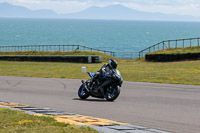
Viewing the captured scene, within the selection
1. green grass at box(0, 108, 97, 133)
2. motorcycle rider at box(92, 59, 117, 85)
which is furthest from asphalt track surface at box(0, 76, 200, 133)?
green grass at box(0, 108, 97, 133)

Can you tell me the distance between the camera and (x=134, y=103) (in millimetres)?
13109

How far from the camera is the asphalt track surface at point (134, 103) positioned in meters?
9.73

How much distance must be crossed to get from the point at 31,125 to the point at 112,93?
538 cm

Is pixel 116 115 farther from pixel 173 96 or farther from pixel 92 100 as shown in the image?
pixel 173 96

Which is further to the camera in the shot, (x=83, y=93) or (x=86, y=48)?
(x=86, y=48)

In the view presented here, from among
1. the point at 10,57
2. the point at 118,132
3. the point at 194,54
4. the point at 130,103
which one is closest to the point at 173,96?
the point at 130,103

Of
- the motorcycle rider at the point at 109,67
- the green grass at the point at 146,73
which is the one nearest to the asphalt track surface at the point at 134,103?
the motorcycle rider at the point at 109,67

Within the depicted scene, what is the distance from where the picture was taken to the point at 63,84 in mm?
20188

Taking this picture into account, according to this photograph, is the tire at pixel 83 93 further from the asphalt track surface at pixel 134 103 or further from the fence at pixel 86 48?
the fence at pixel 86 48

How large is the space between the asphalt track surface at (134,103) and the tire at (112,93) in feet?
0.72

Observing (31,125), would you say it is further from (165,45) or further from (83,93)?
(165,45)

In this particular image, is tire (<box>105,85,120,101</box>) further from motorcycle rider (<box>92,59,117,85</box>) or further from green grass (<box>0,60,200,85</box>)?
green grass (<box>0,60,200,85</box>)

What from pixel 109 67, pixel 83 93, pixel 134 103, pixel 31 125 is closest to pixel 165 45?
pixel 83 93

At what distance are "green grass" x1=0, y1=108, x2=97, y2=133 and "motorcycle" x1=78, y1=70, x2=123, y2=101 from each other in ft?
12.8
